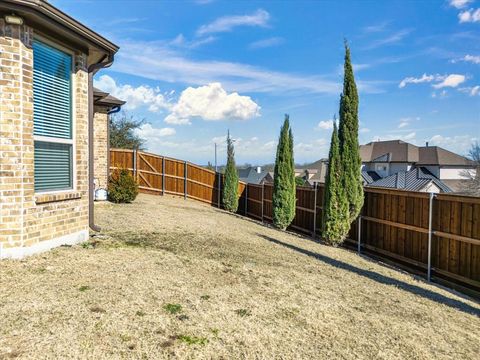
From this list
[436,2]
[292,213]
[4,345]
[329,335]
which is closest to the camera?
[4,345]

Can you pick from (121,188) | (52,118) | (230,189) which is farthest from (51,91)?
(230,189)

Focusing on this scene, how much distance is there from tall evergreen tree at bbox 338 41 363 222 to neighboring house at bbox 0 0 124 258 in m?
6.26

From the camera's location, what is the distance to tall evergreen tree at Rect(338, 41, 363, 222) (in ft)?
30.7

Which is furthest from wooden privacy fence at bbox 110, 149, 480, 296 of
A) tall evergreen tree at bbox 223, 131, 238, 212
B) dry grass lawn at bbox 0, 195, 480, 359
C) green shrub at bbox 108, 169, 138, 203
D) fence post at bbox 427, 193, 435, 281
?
green shrub at bbox 108, 169, 138, 203

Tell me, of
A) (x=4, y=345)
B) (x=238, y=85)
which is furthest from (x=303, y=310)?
(x=238, y=85)

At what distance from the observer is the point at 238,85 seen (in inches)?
906

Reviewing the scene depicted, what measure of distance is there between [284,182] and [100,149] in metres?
6.68

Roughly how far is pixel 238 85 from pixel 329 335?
21.2 metres

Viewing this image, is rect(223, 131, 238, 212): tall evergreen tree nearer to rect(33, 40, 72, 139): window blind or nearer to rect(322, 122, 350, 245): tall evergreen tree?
rect(322, 122, 350, 245): tall evergreen tree

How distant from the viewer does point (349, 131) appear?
9430 mm

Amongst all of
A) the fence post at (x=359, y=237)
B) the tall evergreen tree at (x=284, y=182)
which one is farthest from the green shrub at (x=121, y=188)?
the fence post at (x=359, y=237)

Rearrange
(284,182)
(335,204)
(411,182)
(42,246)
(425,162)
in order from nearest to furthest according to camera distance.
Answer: (42,246)
(335,204)
(284,182)
(411,182)
(425,162)

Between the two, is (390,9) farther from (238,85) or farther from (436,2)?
(238,85)

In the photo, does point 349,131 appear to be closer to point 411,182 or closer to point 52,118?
point 52,118
